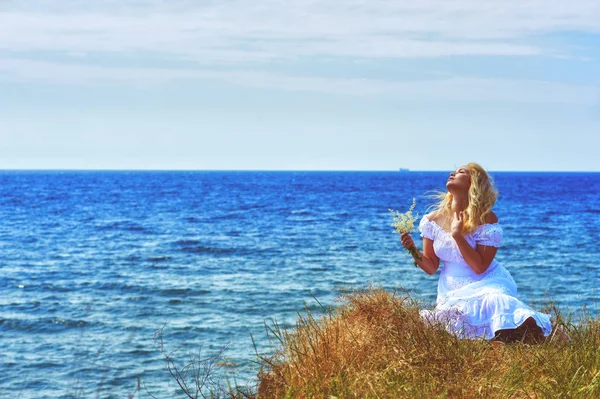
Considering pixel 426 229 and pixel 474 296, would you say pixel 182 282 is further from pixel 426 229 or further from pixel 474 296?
pixel 474 296

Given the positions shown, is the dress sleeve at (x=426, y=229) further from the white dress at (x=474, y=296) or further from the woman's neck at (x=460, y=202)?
the woman's neck at (x=460, y=202)

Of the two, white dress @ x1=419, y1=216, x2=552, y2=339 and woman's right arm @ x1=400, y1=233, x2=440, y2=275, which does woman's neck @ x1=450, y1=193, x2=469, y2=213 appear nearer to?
white dress @ x1=419, y1=216, x2=552, y2=339

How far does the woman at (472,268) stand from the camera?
6633mm

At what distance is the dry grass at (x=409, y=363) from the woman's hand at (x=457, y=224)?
109 cm

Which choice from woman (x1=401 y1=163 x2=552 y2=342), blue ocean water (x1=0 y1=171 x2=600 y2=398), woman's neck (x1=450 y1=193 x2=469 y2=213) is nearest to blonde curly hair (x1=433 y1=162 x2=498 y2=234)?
woman (x1=401 y1=163 x2=552 y2=342)

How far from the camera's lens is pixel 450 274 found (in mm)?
7500

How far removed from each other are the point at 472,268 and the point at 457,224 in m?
0.51

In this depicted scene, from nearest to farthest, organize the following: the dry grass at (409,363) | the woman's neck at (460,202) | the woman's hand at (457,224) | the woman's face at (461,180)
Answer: the dry grass at (409,363), the woman's hand at (457,224), the woman's face at (461,180), the woman's neck at (460,202)

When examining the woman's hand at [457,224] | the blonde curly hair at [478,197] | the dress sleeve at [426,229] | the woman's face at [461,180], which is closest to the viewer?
the woman's hand at [457,224]

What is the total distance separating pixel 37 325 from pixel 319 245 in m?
17.3

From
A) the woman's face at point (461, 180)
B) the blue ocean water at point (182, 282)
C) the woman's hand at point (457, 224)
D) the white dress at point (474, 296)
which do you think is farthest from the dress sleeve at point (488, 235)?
the blue ocean water at point (182, 282)

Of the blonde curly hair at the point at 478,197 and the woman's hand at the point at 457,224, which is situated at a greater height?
the blonde curly hair at the point at 478,197

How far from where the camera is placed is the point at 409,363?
5535 mm

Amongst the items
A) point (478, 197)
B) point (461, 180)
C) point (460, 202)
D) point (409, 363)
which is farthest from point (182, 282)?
point (409, 363)
